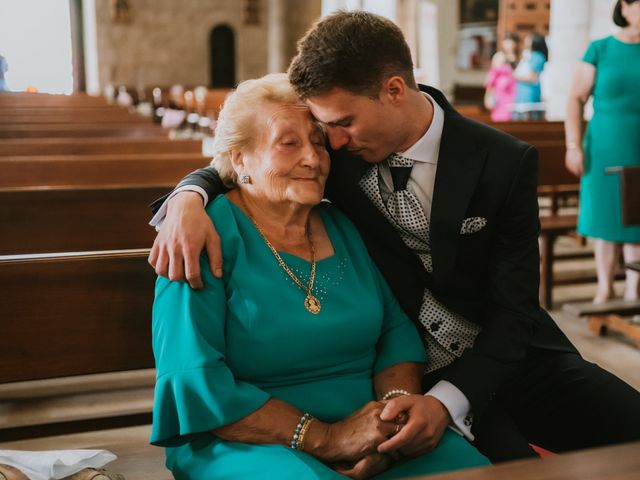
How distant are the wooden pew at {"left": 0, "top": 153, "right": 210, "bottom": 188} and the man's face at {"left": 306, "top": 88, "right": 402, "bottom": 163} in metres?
2.20

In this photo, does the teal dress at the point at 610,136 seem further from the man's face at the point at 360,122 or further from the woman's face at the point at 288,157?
the woman's face at the point at 288,157

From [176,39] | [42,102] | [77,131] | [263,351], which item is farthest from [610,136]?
[176,39]

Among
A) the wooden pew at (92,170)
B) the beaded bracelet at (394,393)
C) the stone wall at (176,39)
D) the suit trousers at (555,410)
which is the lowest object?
the suit trousers at (555,410)

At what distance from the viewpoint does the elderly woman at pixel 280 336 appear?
1.64 m

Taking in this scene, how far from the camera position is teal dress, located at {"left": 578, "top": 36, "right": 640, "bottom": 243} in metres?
4.13

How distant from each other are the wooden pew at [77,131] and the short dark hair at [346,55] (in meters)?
4.41

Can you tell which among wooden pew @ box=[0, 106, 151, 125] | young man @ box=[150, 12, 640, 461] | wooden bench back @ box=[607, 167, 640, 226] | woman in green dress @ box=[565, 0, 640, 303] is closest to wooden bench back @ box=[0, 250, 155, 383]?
young man @ box=[150, 12, 640, 461]

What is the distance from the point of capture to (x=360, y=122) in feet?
6.12

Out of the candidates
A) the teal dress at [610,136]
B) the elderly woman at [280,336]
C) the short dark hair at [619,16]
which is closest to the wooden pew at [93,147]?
the teal dress at [610,136]

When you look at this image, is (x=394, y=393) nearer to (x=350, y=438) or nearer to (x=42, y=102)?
(x=350, y=438)

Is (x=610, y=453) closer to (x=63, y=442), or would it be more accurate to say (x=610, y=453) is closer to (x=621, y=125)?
(x=63, y=442)

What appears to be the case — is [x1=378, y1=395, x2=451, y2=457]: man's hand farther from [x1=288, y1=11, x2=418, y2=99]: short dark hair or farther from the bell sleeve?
[x1=288, y1=11, x2=418, y2=99]: short dark hair

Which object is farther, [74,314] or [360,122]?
[74,314]

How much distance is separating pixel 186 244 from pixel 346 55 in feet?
1.91
